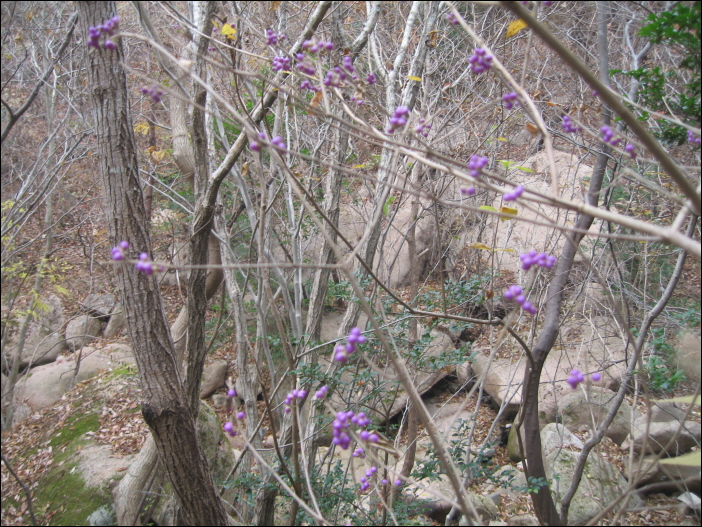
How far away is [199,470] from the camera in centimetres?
224

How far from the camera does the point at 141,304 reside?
2154 millimetres

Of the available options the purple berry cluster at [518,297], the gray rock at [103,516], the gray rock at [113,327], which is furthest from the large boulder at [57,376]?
the purple berry cluster at [518,297]

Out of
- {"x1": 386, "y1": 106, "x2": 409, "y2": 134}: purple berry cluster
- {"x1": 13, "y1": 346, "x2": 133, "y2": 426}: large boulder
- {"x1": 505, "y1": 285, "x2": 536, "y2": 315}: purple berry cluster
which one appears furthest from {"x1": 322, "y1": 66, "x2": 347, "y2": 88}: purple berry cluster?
{"x1": 13, "y1": 346, "x2": 133, "y2": 426}: large boulder

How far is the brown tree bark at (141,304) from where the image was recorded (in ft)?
6.88

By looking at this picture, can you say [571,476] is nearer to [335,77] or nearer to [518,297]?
[518,297]

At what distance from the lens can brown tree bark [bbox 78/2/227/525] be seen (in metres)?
2.10

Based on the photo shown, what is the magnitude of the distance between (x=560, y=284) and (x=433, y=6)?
234 centimetres

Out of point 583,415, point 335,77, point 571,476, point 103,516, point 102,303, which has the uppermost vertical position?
point 335,77

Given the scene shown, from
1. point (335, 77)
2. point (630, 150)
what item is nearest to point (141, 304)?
point (335, 77)

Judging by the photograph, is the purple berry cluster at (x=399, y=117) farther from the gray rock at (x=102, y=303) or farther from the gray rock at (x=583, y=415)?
the gray rock at (x=102, y=303)

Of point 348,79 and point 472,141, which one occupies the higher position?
point 472,141

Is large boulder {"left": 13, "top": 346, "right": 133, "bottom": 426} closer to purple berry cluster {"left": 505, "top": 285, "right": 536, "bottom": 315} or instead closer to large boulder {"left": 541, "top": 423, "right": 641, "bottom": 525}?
large boulder {"left": 541, "top": 423, "right": 641, "bottom": 525}

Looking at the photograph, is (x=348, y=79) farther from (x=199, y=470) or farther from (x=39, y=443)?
(x=39, y=443)

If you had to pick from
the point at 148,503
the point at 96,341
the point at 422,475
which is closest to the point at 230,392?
the point at 422,475
